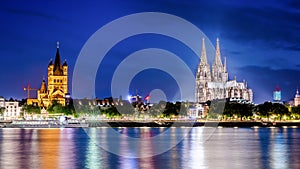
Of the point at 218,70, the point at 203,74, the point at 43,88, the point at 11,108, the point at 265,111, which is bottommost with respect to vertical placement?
the point at 265,111

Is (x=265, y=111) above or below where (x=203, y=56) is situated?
below

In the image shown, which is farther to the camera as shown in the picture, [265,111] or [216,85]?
[216,85]

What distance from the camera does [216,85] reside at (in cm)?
19200

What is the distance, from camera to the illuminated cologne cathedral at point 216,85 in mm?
190000

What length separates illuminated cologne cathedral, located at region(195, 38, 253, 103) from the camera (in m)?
190

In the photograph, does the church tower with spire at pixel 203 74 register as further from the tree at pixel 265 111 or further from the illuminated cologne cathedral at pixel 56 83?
the tree at pixel 265 111

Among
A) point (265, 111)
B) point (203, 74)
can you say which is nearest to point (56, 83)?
point (203, 74)

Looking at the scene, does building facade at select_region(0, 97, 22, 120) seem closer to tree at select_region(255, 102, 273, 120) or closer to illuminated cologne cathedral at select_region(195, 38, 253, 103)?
illuminated cologne cathedral at select_region(195, 38, 253, 103)

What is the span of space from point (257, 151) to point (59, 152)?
15494 millimetres

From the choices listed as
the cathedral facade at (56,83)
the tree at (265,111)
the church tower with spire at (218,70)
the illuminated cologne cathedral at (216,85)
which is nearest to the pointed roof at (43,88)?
the cathedral facade at (56,83)

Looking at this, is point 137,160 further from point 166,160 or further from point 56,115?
point 56,115

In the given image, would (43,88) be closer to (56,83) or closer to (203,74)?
(56,83)

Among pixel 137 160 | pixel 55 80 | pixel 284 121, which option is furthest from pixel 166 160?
pixel 55 80

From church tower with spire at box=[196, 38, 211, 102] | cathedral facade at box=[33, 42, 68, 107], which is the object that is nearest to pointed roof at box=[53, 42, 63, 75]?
cathedral facade at box=[33, 42, 68, 107]
